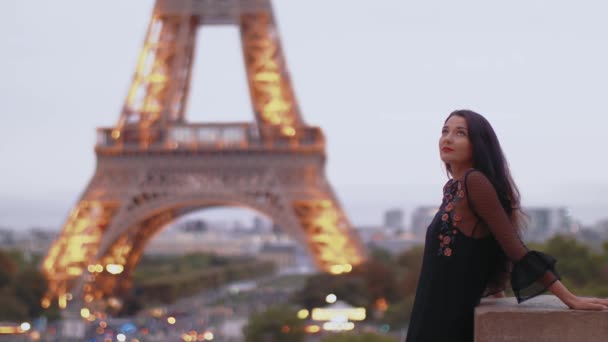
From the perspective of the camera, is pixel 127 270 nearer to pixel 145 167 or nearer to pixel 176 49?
pixel 145 167

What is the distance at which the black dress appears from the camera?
4.29 m

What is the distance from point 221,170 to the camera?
35875 millimetres

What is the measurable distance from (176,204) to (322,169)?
421 cm

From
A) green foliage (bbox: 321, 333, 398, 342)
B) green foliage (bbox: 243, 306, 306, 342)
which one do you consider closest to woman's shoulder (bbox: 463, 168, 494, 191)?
green foliage (bbox: 321, 333, 398, 342)

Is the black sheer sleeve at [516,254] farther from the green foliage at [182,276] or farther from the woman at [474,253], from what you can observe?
the green foliage at [182,276]

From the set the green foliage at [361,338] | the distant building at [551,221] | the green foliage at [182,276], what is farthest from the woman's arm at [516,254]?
the distant building at [551,221]

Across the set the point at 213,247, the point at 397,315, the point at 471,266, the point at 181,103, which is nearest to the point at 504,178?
the point at 471,266

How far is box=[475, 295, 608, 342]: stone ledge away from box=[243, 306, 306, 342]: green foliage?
28.1 m

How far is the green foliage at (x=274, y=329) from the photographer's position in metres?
32.4

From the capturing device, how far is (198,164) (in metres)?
35.9

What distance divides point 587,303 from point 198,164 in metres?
31.9

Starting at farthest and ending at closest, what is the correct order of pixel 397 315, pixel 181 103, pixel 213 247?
pixel 213 247 → pixel 181 103 → pixel 397 315

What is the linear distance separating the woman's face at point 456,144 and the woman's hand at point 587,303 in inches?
24.9

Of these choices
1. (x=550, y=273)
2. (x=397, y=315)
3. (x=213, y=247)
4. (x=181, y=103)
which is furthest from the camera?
(x=213, y=247)
